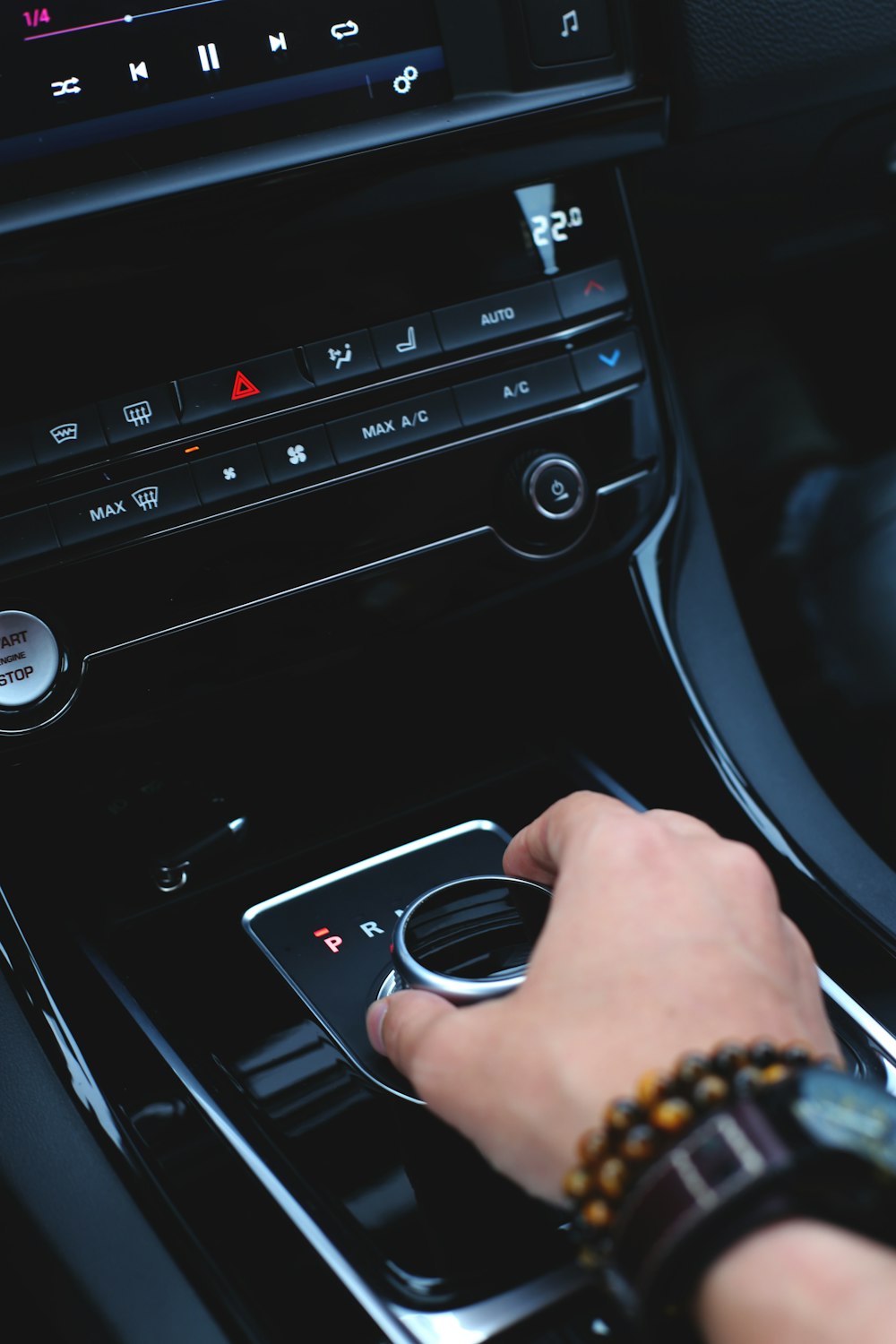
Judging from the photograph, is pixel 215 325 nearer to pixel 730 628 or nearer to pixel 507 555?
pixel 507 555

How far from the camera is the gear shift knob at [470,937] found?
0.57 metres

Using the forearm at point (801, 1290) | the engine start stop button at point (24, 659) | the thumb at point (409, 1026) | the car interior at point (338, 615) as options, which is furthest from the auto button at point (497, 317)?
the forearm at point (801, 1290)

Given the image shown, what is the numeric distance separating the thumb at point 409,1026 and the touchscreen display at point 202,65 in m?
0.45

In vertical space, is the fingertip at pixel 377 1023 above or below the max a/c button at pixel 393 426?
below

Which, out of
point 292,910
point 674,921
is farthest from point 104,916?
point 674,921

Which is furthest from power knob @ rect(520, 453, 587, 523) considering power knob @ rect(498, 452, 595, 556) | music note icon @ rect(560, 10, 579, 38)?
music note icon @ rect(560, 10, 579, 38)

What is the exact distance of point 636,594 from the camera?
805 millimetres

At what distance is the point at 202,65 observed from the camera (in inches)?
25.3

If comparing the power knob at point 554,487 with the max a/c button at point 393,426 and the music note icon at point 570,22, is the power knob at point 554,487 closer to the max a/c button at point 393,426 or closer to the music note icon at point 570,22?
the max a/c button at point 393,426

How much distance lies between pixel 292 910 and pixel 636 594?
0.30m

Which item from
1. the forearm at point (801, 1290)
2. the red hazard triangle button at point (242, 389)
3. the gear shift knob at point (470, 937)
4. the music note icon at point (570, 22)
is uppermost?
the music note icon at point (570, 22)

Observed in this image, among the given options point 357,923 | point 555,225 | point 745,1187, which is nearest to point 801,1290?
point 745,1187

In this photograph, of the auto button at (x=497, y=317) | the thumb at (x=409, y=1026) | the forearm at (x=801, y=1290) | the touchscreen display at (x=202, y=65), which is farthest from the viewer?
the auto button at (x=497, y=317)

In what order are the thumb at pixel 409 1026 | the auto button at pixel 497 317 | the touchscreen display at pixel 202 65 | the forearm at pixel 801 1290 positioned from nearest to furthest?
the forearm at pixel 801 1290, the thumb at pixel 409 1026, the touchscreen display at pixel 202 65, the auto button at pixel 497 317
